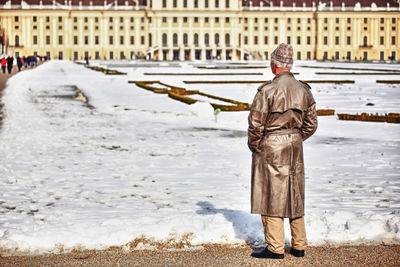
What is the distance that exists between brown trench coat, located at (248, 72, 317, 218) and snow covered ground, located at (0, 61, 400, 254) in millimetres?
752

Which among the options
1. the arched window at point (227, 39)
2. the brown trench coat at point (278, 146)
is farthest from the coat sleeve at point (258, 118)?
the arched window at point (227, 39)

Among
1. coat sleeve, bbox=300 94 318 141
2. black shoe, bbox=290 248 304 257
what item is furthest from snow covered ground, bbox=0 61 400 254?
coat sleeve, bbox=300 94 318 141

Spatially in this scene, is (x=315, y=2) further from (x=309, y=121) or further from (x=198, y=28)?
(x=309, y=121)

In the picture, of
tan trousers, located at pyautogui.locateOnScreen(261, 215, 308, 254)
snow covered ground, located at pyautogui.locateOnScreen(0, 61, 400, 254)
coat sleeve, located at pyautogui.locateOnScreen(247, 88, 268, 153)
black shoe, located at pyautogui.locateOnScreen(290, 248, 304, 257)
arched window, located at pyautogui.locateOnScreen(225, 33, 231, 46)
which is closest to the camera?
coat sleeve, located at pyautogui.locateOnScreen(247, 88, 268, 153)

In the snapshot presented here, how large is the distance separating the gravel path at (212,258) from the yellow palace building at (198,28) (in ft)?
320

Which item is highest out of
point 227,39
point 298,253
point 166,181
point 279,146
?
point 227,39

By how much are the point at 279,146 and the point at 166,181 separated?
12.5ft

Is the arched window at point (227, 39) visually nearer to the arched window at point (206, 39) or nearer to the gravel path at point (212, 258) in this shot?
the arched window at point (206, 39)

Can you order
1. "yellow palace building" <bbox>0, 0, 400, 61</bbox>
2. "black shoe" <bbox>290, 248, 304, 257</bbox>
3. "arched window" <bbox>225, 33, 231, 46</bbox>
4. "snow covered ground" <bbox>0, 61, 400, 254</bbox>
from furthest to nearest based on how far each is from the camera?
1. "arched window" <bbox>225, 33, 231, 46</bbox>
2. "yellow palace building" <bbox>0, 0, 400, 61</bbox>
3. "snow covered ground" <bbox>0, 61, 400, 254</bbox>
4. "black shoe" <bbox>290, 248, 304, 257</bbox>

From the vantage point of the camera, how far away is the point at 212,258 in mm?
5406

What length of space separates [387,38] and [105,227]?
11209 cm

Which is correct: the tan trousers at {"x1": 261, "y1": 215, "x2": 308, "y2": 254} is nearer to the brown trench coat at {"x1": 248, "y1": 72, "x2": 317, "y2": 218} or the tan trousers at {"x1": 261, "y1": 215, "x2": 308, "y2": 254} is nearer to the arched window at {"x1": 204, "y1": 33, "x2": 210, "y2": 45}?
the brown trench coat at {"x1": 248, "y1": 72, "x2": 317, "y2": 218}

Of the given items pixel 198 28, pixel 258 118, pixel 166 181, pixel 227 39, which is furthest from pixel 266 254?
pixel 227 39

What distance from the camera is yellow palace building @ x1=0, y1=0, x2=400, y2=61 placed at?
107 meters
